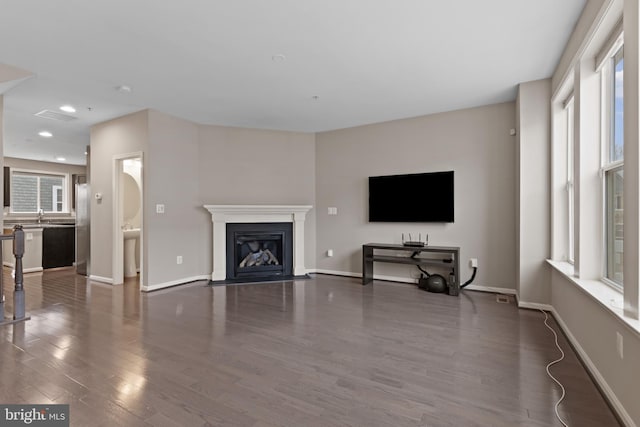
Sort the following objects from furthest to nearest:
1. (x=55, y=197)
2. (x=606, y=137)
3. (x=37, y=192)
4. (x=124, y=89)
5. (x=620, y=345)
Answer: (x=55, y=197) → (x=37, y=192) → (x=124, y=89) → (x=606, y=137) → (x=620, y=345)

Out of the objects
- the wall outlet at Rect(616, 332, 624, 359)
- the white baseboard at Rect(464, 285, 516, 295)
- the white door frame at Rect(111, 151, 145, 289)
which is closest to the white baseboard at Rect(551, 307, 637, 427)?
the wall outlet at Rect(616, 332, 624, 359)

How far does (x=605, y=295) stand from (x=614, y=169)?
3.12ft

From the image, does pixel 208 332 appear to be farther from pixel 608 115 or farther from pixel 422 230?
pixel 608 115

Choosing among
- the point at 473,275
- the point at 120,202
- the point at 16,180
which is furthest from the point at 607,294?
the point at 16,180

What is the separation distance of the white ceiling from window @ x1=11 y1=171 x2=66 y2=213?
4.16 meters

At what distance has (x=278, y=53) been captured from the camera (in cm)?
297

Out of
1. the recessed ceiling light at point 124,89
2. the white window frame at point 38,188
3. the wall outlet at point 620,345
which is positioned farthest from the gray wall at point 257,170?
the white window frame at point 38,188

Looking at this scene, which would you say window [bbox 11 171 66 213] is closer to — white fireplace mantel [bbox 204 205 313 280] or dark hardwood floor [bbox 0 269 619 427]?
dark hardwood floor [bbox 0 269 619 427]

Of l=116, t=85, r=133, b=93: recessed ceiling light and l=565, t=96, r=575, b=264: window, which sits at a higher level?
l=116, t=85, r=133, b=93: recessed ceiling light

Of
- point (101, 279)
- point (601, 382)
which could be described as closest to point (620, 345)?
point (601, 382)

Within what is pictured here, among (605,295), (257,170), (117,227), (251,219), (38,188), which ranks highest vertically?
(257,170)

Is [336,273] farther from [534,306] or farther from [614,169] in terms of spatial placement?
[614,169]

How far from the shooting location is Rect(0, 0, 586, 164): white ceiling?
2352 mm

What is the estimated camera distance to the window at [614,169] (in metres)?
2.25
